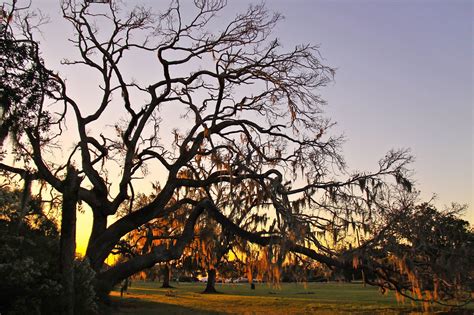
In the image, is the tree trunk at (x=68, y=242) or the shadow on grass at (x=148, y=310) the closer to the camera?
the tree trunk at (x=68, y=242)

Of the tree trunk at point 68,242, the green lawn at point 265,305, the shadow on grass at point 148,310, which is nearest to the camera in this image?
the tree trunk at point 68,242

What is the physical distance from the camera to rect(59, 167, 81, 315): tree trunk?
36.8 feet

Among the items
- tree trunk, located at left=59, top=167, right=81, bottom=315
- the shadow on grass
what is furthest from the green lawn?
tree trunk, located at left=59, top=167, right=81, bottom=315

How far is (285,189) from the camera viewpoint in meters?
17.0

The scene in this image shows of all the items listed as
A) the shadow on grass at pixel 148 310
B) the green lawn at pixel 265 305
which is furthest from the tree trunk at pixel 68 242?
the green lawn at pixel 265 305

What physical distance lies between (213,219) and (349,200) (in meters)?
5.14

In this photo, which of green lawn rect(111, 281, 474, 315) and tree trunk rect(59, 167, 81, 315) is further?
green lawn rect(111, 281, 474, 315)

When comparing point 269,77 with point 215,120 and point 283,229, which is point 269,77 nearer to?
point 215,120

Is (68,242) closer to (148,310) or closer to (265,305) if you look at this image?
(148,310)

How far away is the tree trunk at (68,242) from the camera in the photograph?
1123 cm

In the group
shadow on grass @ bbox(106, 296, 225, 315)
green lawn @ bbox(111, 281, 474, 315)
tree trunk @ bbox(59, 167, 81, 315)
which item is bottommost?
green lawn @ bbox(111, 281, 474, 315)

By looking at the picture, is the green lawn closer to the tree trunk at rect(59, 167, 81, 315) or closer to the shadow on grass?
the shadow on grass

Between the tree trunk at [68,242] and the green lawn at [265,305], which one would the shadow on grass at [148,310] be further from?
the tree trunk at [68,242]

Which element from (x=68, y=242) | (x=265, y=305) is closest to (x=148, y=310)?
(x=265, y=305)
